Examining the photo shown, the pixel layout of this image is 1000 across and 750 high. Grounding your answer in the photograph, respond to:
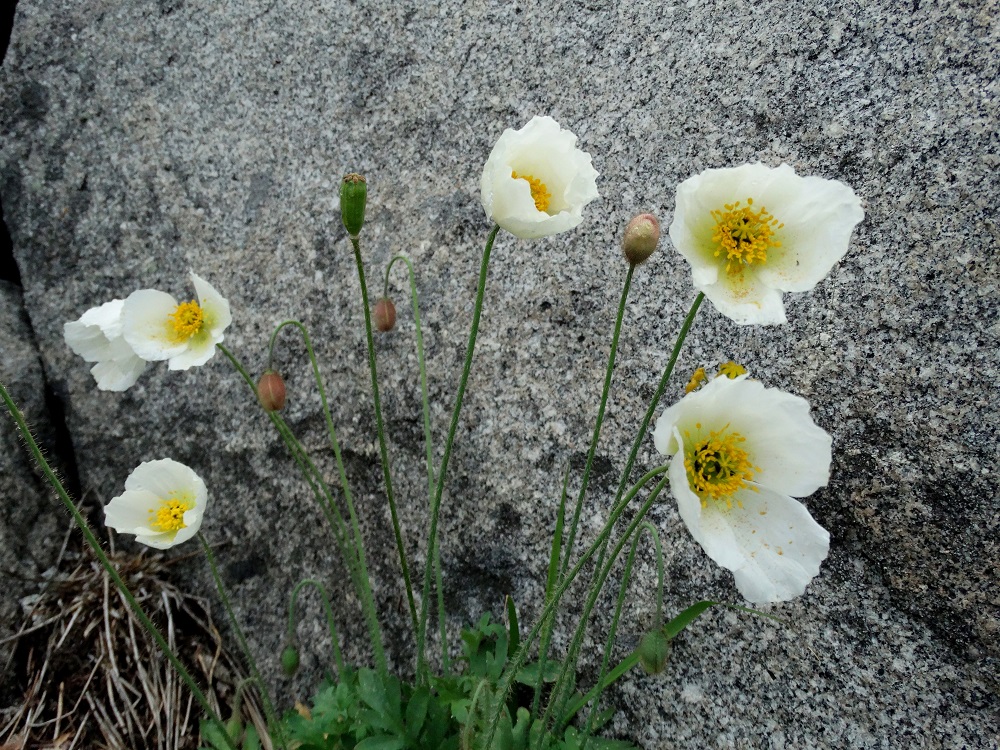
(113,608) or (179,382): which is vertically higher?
(179,382)

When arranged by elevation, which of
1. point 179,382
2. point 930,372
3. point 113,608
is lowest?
point 113,608

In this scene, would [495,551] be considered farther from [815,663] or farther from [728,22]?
[728,22]

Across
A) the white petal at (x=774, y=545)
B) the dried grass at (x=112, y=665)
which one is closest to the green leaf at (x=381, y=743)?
the dried grass at (x=112, y=665)

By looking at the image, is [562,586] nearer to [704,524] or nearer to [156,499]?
[704,524]

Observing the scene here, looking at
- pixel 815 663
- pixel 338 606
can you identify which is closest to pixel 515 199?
pixel 815 663

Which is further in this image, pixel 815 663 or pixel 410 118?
pixel 410 118

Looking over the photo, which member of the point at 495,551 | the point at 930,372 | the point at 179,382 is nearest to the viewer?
the point at 930,372

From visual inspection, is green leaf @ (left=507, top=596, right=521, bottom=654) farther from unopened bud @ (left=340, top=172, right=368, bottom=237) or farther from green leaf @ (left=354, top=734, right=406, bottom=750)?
unopened bud @ (left=340, top=172, right=368, bottom=237)

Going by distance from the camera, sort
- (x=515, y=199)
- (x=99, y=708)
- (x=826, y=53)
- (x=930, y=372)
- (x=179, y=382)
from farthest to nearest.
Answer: (x=179, y=382) < (x=99, y=708) < (x=826, y=53) < (x=930, y=372) < (x=515, y=199)
